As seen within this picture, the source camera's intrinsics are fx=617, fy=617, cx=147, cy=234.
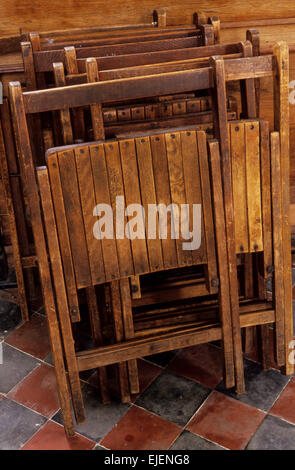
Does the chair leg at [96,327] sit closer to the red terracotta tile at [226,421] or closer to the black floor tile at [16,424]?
the black floor tile at [16,424]

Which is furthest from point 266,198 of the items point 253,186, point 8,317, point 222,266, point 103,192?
point 8,317

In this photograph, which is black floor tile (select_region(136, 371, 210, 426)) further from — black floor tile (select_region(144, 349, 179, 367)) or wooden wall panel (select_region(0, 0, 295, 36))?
wooden wall panel (select_region(0, 0, 295, 36))

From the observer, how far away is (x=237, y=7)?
13.1 ft

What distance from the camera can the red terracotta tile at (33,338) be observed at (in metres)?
3.78

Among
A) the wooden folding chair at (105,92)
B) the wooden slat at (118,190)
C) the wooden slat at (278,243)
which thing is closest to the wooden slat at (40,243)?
the wooden folding chair at (105,92)

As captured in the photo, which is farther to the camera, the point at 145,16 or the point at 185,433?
the point at 145,16

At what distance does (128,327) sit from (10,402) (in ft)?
2.71

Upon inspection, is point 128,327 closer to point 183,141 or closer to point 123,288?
point 123,288

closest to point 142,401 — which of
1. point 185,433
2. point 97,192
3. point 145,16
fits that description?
point 185,433

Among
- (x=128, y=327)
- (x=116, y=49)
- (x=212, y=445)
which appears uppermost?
(x=116, y=49)

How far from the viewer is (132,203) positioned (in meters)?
2.83

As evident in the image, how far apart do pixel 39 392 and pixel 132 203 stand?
51.6 inches

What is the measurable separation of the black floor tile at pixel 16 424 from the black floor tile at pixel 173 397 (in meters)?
0.56

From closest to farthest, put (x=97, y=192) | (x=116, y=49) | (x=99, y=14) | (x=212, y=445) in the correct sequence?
(x=97, y=192) < (x=212, y=445) < (x=116, y=49) < (x=99, y=14)
